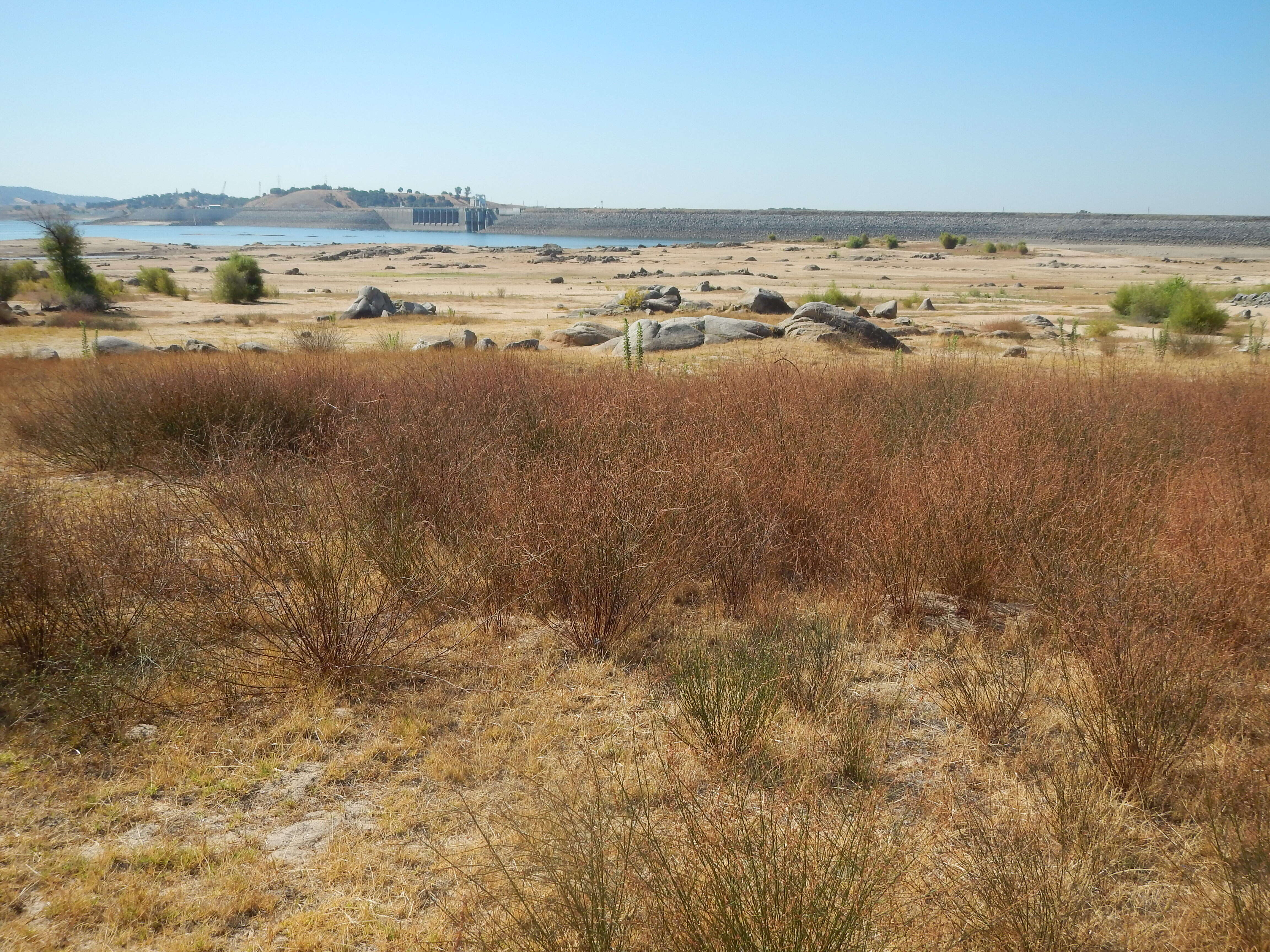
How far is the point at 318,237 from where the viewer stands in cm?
14688

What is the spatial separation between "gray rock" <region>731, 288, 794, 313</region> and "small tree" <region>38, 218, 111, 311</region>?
21963 millimetres

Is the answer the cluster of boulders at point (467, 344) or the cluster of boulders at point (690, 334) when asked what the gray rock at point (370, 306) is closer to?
the cluster of boulders at point (467, 344)

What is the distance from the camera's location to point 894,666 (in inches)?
204

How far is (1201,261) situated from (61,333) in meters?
74.3

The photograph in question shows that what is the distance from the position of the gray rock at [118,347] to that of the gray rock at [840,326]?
47.8 feet

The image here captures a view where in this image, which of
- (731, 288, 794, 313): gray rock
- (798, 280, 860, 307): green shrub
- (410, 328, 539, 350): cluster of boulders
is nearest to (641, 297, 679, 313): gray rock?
(731, 288, 794, 313): gray rock

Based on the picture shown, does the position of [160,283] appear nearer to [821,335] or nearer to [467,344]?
[467,344]

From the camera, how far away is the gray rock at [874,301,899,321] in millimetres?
27469

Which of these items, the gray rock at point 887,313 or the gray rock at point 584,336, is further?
the gray rock at point 887,313

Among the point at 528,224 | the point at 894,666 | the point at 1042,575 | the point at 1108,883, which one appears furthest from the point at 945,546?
the point at 528,224

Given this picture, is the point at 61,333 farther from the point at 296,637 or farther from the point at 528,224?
the point at 528,224

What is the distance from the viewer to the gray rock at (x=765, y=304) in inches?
1049

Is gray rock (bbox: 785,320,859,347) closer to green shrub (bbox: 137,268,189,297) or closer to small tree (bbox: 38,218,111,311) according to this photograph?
small tree (bbox: 38,218,111,311)

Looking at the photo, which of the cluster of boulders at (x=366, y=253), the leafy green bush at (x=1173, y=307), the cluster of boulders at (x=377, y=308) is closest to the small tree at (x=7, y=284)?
the cluster of boulders at (x=377, y=308)
